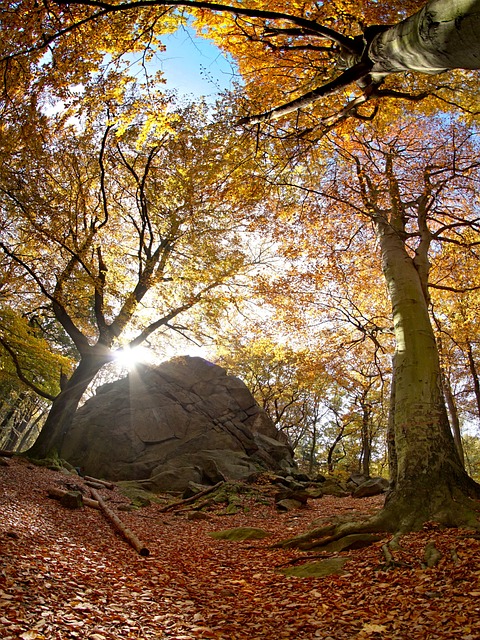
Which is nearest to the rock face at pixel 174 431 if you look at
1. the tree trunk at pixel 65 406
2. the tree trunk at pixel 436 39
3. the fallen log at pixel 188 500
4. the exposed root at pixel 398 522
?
the fallen log at pixel 188 500

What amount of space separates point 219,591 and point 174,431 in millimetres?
14516

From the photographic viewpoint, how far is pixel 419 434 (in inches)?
241

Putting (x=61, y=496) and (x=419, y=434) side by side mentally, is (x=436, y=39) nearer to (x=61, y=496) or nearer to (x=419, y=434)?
(x=419, y=434)

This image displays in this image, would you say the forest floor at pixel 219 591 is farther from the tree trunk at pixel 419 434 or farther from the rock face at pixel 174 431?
the rock face at pixel 174 431

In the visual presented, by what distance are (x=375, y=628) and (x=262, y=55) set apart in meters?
8.65

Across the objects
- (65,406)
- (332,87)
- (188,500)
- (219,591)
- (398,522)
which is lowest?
(188,500)

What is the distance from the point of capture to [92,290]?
14.2 meters

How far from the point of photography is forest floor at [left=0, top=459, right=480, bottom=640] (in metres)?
3.00

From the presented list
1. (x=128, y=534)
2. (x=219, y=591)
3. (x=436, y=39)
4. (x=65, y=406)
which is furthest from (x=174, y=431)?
(x=436, y=39)

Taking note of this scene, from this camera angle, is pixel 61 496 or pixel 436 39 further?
pixel 61 496

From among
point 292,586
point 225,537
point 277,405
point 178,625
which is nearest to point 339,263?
point 225,537

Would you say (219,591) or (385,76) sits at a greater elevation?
(385,76)

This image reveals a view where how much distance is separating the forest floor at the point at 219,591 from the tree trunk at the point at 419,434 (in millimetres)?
497

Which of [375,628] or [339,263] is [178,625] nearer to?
[375,628]
